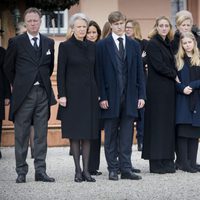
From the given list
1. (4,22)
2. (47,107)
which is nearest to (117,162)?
(47,107)

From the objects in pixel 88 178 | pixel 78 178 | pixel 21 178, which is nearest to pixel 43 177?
pixel 21 178

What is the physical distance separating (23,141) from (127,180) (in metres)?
1.23

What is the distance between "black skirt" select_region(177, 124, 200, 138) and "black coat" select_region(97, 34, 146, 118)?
2.88ft

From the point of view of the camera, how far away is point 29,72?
1123 centimetres

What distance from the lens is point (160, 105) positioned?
40.0ft

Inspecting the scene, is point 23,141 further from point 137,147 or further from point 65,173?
point 137,147

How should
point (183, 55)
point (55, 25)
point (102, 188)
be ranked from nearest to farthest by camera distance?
point (102, 188)
point (183, 55)
point (55, 25)

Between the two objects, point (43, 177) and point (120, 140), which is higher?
point (120, 140)

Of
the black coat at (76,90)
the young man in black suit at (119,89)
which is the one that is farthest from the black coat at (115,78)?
the black coat at (76,90)

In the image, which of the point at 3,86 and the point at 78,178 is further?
the point at 3,86

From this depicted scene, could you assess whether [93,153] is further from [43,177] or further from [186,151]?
[186,151]

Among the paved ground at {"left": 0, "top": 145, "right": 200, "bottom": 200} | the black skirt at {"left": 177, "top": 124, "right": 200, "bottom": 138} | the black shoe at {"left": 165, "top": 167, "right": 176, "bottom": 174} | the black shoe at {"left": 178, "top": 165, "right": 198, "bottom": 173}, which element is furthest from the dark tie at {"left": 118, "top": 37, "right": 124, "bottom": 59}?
the black shoe at {"left": 178, "top": 165, "right": 198, "bottom": 173}

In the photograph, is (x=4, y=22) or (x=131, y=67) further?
(x=4, y=22)

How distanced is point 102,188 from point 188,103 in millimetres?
1993
